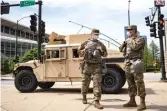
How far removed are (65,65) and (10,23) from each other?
2520 inches

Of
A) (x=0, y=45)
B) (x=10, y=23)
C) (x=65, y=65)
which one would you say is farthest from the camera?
(x=10, y=23)

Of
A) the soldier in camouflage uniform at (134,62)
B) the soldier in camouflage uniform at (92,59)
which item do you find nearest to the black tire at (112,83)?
the soldier in camouflage uniform at (92,59)

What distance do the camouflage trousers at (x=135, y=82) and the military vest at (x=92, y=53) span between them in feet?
2.40

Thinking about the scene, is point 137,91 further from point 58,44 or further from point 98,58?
point 58,44

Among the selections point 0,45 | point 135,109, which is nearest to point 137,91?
point 135,109

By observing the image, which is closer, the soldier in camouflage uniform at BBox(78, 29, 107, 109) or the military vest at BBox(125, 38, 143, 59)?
the military vest at BBox(125, 38, 143, 59)

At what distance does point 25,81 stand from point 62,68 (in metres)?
1.53

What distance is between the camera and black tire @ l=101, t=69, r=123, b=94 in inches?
406

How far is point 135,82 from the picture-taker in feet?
21.4

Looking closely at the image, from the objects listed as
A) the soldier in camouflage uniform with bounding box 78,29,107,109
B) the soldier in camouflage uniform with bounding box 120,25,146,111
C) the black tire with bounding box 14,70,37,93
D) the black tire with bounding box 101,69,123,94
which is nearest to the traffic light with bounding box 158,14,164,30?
the black tire with bounding box 101,69,123,94

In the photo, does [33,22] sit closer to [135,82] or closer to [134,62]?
[134,62]

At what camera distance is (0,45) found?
2031 inches

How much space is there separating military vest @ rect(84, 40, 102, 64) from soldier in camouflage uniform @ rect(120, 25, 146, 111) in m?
0.59

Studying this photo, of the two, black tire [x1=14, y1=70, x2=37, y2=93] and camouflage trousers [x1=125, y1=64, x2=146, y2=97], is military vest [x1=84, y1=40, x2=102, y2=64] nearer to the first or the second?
camouflage trousers [x1=125, y1=64, x2=146, y2=97]
